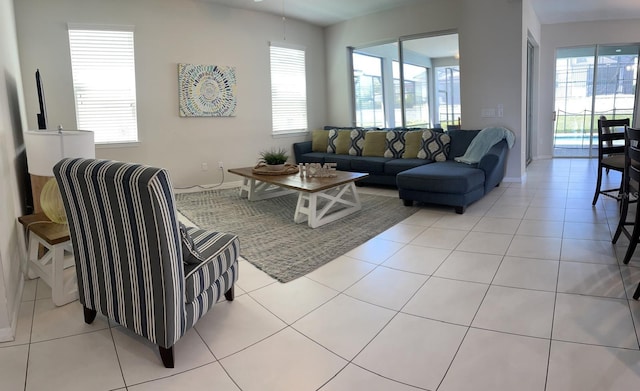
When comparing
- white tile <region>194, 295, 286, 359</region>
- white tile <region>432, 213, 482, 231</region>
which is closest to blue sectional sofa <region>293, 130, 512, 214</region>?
white tile <region>432, 213, 482, 231</region>

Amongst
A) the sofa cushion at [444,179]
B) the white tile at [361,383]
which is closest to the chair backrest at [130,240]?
the white tile at [361,383]

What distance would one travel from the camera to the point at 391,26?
6.48 m

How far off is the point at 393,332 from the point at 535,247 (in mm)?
1751

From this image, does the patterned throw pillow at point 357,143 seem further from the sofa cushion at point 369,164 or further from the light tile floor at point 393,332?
the light tile floor at point 393,332

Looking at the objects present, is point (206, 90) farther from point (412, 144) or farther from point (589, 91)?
point (589, 91)

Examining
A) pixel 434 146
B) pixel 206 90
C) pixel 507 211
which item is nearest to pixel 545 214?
pixel 507 211

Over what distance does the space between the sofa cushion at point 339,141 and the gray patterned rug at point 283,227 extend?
1428 millimetres

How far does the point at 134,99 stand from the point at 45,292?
130 inches


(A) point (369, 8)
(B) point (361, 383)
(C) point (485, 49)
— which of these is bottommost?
(B) point (361, 383)

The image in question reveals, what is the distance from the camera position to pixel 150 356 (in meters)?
1.91

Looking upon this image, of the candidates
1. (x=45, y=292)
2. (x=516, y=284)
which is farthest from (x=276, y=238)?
(x=516, y=284)

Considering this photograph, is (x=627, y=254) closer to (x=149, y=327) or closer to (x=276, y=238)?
(x=276, y=238)

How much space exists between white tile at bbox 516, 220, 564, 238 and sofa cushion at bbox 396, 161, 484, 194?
0.68 meters

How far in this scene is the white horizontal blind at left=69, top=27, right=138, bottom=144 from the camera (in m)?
4.84
